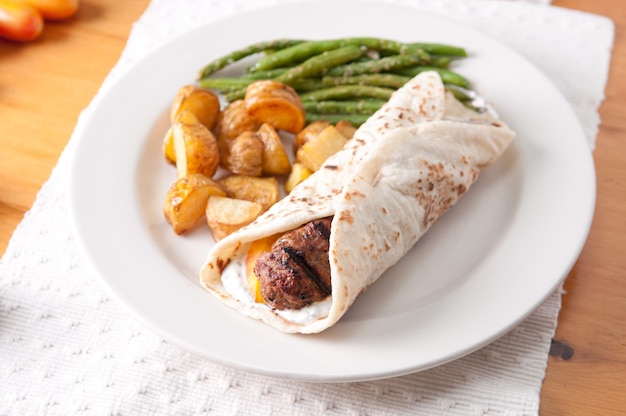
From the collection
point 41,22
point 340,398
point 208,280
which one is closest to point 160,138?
point 208,280

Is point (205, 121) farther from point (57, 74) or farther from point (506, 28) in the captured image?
point (506, 28)

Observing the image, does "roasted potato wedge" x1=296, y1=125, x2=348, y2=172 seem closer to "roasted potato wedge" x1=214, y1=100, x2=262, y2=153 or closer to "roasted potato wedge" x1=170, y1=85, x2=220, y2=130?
"roasted potato wedge" x1=214, y1=100, x2=262, y2=153

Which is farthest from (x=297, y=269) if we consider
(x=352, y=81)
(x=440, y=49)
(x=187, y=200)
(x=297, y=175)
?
(x=440, y=49)

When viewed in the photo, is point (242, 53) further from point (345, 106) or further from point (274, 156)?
point (274, 156)

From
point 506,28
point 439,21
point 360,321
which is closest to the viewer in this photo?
point 360,321

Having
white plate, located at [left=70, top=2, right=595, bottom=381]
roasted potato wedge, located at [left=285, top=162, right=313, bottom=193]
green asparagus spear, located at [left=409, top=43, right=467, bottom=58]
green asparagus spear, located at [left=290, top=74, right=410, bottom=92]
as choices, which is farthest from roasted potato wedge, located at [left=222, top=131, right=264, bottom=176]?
green asparagus spear, located at [left=409, top=43, right=467, bottom=58]

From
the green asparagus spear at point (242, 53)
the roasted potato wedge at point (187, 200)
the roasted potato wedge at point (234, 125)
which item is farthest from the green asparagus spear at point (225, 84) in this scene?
the roasted potato wedge at point (187, 200)
